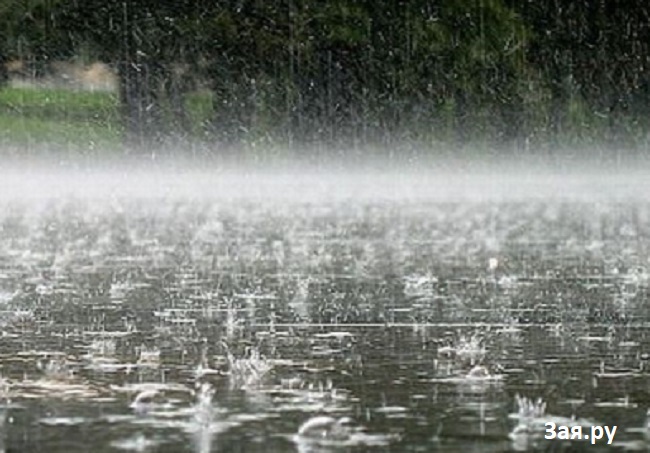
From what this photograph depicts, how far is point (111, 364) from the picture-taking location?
9289mm

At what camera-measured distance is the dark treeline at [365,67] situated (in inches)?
1711

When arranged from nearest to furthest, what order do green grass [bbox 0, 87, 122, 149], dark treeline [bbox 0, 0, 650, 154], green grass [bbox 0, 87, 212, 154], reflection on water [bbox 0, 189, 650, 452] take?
reflection on water [bbox 0, 189, 650, 452]
dark treeline [bbox 0, 0, 650, 154]
green grass [bbox 0, 87, 212, 154]
green grass [bbox 0, 87, 122, 149]

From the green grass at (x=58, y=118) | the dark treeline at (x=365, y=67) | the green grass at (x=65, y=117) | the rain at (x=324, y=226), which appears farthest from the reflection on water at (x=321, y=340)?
the green grass at (x=58, y=118)

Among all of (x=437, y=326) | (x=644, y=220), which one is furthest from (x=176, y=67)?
(x=437, y=326)

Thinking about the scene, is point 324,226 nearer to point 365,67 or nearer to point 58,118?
point 365,67

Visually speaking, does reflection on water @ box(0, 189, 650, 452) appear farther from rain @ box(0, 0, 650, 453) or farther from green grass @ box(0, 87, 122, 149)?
green grass @ box(0, 87, 122, 149)

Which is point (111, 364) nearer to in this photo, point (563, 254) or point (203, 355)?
point (203, 355)

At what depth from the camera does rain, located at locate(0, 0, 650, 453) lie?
7918mm

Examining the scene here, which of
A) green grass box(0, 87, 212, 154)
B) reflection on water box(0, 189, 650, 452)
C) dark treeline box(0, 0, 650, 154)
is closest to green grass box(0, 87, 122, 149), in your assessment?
green grass box(0, 87, 212, 154)

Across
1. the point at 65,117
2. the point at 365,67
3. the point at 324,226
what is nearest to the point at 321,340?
the point at 324,226

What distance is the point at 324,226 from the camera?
21.6 meters

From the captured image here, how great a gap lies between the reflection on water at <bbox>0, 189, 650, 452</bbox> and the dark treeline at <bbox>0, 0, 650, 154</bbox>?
77.0ft

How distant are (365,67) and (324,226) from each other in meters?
22.9

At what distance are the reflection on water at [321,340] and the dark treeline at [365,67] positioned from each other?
23474 millimetres
